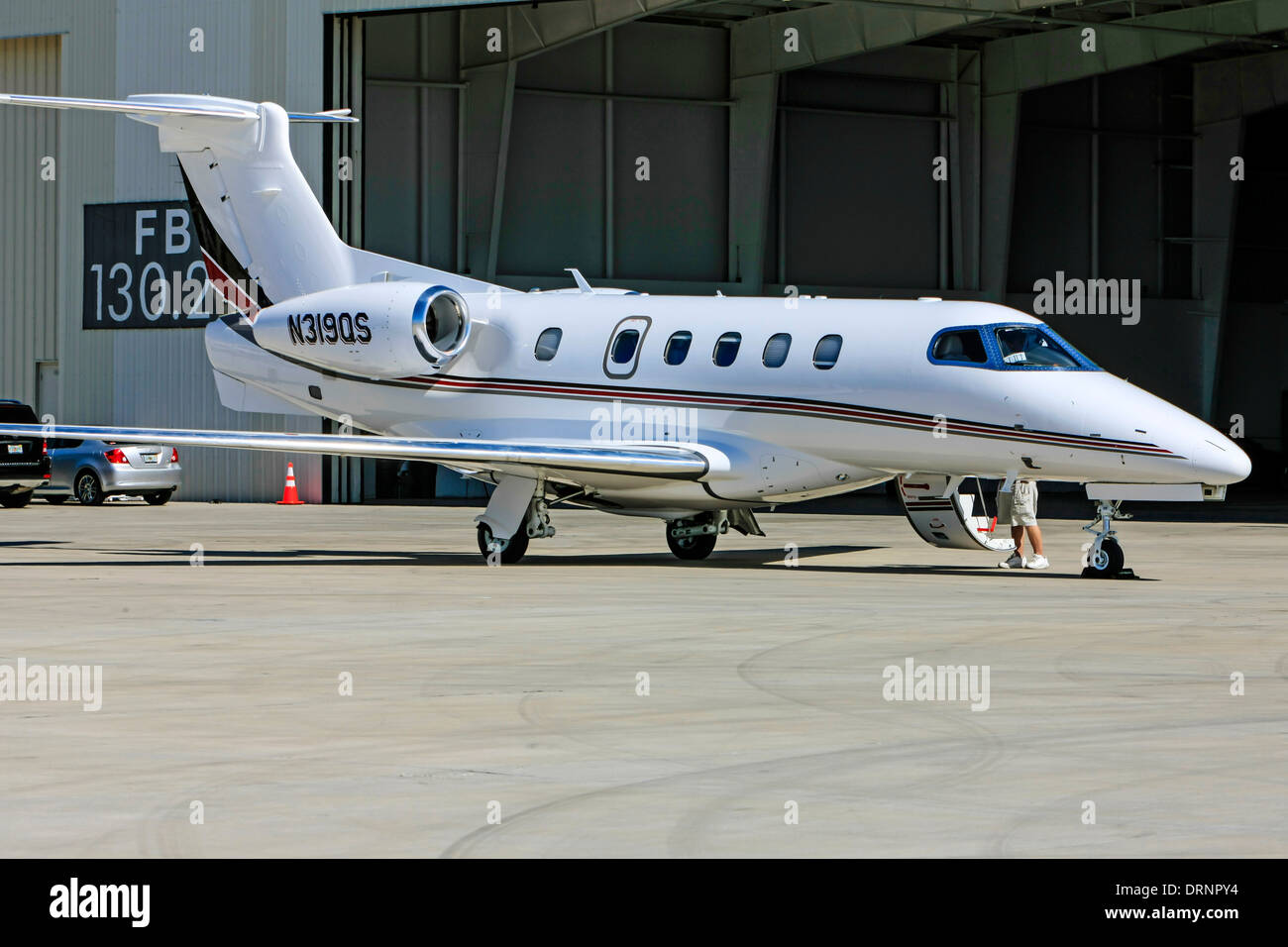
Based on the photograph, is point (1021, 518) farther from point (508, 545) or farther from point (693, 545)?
point (508, 545)

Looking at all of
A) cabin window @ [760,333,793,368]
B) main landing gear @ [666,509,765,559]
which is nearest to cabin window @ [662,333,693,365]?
cabin window @ [760,333,793,368]

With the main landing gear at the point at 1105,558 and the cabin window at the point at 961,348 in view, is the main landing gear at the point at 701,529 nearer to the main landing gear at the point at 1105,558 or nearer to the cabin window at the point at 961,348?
the cabin window at the point at 961,348

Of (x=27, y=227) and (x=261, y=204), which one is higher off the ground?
(x=27, y=227)

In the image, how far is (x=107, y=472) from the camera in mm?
34062

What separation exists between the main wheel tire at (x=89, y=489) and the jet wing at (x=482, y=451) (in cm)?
1565

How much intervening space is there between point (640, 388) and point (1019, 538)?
4408 mm

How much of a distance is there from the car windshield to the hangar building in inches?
686

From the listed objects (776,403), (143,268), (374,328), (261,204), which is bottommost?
(776,403)

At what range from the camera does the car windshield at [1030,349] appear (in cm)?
1748

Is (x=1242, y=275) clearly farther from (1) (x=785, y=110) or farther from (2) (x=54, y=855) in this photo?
(2) (x=54, y=855)

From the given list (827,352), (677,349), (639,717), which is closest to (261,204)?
(677,349)

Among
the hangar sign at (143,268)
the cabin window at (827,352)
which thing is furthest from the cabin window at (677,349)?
the hangar sign at (143,268)

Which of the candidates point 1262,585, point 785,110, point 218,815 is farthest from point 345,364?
point 785,110

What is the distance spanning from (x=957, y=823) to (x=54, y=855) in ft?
10.0
